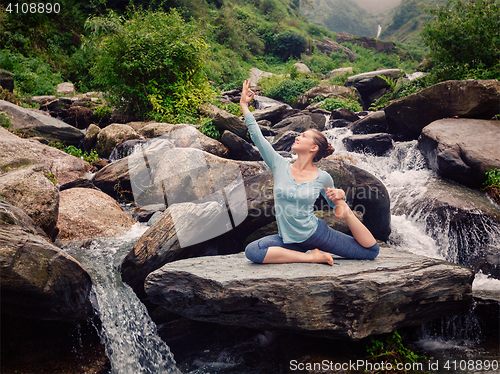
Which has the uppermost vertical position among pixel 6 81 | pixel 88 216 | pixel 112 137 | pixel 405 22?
pixel 405 22

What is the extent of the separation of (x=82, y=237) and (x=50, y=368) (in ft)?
8.23

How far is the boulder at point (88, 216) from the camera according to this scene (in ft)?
18.4

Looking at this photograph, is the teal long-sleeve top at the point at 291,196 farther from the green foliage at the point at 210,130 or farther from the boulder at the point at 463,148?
the green foliage at the point at 210,130

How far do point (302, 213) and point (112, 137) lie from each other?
769 cm

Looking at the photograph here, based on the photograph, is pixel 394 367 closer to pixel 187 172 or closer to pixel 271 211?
pixel 271 211

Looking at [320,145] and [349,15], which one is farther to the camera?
[349,15]

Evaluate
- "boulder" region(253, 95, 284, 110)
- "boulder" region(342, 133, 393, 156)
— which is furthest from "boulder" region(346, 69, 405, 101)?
"boulder" region(342, 133, 393, 156)

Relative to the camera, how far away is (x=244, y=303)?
3.04 metres

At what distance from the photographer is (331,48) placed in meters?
39.5

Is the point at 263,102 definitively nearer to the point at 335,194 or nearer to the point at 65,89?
the point at 65,89

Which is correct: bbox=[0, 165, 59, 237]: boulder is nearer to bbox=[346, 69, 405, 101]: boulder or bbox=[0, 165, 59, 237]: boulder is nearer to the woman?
the woman

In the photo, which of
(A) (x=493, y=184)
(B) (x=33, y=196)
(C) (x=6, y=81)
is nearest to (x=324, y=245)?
(B) (x=33, y=196)

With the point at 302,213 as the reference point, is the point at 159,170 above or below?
below

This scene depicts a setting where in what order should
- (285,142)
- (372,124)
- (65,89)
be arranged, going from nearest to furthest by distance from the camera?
1. (285,142)
2. (372,124)
3. (65,89)
